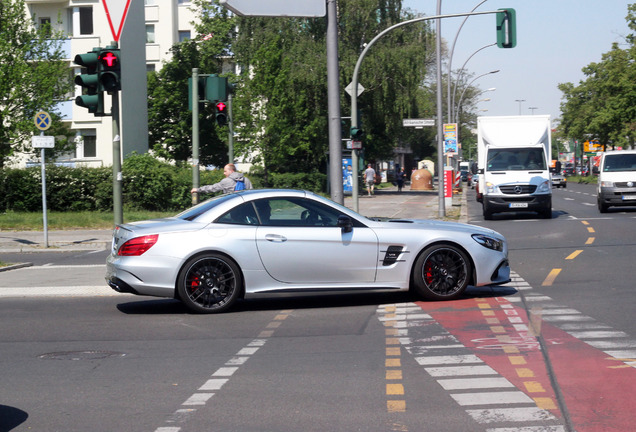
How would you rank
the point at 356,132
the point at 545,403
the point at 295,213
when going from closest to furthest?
the point at 545,403 → the point at 295,213 → the point at 356,132

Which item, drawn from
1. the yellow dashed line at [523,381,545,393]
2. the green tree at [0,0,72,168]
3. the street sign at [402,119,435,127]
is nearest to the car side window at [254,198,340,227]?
the yellow dashed line at [523,381,545,393]

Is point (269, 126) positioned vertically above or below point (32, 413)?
above

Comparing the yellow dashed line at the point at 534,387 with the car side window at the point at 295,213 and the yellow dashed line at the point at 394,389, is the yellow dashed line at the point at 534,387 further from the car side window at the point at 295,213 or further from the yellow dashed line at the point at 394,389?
the car side window at the point at 295,213

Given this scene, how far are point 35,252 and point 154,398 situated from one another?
52.3 feet

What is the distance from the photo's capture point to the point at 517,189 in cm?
2836

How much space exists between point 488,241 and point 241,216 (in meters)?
3.00

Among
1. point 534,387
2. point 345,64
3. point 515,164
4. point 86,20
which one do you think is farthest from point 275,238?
point 86,20

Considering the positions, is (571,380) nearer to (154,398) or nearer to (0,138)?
(154,398)

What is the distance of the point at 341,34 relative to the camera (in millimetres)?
53250

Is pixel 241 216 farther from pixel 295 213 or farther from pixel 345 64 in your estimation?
pixel 345 64

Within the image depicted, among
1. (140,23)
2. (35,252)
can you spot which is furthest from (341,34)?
(35,252)

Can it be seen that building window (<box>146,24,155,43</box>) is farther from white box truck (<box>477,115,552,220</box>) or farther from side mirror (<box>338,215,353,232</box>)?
side mirror (<box>338,215,353,232</box>)

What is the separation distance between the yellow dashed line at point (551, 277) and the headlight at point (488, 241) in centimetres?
157

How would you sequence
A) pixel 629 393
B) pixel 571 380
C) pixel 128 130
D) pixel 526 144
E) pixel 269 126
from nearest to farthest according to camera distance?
pixel 629 393
pixel 571 380
pixel 526 144
pixel 269 126
pixel 128 130
